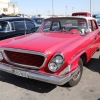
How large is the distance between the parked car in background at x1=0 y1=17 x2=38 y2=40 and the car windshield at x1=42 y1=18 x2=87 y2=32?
148 centimetres

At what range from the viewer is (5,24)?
239 inches

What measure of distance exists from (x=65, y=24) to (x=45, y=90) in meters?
2.26

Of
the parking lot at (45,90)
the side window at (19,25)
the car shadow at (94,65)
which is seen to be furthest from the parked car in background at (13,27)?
the car shadow at (94,65)

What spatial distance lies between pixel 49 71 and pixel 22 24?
159 inches

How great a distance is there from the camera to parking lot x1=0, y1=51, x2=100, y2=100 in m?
3.32

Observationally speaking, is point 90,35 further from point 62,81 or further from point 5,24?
point 5,24

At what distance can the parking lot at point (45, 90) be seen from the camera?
10.9 feet

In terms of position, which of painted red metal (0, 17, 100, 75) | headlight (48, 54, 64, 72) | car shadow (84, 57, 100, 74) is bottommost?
car shadow (84, 57, 100, 74)

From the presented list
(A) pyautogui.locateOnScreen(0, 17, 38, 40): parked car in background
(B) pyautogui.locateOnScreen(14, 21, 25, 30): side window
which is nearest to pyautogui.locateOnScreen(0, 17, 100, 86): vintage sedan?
(A) pyautogui.locateOnScreen(0, 17, 38, 40): parked car in background

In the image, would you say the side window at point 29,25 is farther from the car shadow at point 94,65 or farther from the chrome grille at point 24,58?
the chrome grille at point 24,58

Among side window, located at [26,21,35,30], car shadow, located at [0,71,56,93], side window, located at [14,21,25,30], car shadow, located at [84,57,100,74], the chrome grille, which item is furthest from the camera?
side window, located at [26,21,35,30]

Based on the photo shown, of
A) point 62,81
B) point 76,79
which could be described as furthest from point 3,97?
point 76,79

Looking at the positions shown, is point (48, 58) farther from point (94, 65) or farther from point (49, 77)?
point (94, 65)

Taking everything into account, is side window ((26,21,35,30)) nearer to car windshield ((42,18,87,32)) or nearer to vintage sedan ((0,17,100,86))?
car windshield ((42,18,87,32))
